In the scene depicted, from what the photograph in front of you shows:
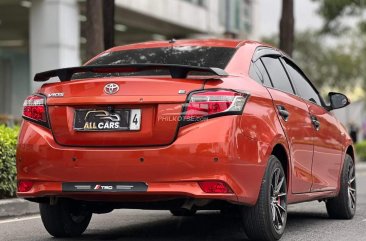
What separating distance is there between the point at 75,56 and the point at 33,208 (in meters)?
14.1

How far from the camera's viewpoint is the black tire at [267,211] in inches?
228

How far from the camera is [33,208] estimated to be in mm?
9023

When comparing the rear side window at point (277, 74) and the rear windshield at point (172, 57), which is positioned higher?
the rear windshield at point (172, 57)

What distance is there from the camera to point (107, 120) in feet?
18.3

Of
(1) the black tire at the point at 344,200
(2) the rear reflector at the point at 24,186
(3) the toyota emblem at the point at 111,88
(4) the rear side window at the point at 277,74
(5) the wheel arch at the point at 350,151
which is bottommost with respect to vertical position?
(1) the black tire at the point at 344,200

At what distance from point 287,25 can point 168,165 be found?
13.6m

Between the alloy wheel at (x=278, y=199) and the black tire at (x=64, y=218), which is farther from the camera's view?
the black tire at (x=64, y=218)

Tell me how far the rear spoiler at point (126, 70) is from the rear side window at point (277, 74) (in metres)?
1.10

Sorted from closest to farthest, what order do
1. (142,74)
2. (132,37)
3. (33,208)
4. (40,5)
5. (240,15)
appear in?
1. (142,74)
2. (33,208)
3. (40,5)
4. (132,37)
5. (240,15)

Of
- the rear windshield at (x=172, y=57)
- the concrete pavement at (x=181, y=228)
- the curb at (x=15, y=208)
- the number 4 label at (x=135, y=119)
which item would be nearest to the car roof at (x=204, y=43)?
the rear windshield at (x=172, y=57)

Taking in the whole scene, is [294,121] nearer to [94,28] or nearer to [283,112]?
[283,112]

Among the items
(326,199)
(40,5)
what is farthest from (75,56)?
(326,199)

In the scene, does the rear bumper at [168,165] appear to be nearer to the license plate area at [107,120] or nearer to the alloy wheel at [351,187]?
the license plate area at [107,120]

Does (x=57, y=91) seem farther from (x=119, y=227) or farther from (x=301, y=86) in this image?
(x=301, y=86)
